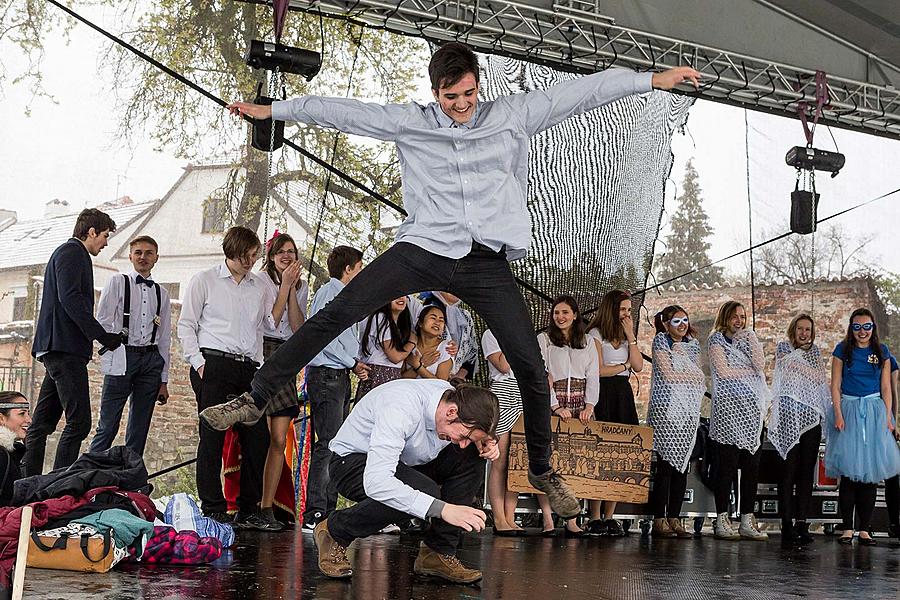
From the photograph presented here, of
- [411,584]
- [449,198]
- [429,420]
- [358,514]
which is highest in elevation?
[449,198]

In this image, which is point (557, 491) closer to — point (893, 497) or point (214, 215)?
point (214, 215)

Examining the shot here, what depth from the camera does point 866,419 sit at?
6270 mm

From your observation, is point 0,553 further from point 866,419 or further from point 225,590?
point 866,419

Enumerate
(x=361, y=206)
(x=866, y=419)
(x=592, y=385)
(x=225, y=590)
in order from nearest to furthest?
(x=225, y=590) < (x=592, y=385) < (x=866, y=419) < (x=361, y=206)

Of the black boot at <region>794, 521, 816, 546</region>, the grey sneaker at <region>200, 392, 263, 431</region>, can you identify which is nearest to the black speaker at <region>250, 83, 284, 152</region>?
the grey sneaker at <region>200, 392, 263, 431</region>

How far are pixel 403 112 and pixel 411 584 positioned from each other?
63.8 inches

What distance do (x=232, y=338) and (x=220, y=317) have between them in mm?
127

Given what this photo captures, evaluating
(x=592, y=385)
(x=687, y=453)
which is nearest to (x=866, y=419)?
(x=687, y=453)

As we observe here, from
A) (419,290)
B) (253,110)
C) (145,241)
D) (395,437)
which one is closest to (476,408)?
(395,437)

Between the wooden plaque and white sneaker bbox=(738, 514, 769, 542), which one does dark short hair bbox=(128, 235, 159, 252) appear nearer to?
the wooden plaque

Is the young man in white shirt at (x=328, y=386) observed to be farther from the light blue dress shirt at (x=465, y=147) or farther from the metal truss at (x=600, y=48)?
the metal truss at (x=600, y=48)

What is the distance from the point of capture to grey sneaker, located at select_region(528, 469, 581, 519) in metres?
3.62

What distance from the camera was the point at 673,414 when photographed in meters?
6.14

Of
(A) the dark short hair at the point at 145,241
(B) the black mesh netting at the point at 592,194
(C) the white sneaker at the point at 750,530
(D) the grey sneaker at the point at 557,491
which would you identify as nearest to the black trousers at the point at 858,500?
(C) the white sneaker at the point at 750,530
